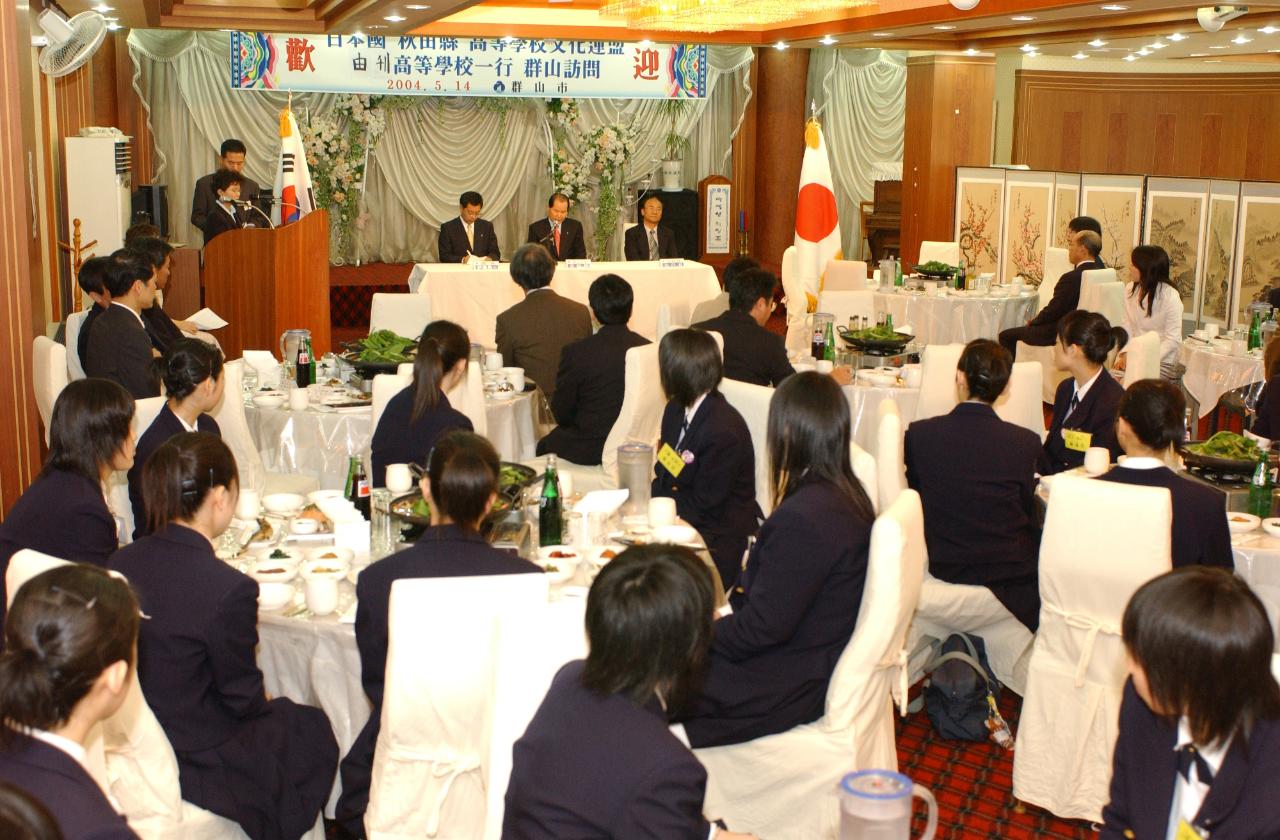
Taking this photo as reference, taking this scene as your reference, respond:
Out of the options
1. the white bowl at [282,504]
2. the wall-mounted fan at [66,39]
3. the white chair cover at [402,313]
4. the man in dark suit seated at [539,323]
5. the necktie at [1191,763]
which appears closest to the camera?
the necktie at [1191,763]

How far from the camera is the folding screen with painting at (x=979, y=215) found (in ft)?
39.7

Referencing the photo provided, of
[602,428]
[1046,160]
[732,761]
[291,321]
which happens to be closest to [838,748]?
[732,761]

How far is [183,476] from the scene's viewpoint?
2.96 meters

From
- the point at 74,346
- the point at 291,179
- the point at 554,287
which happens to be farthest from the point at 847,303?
the point at 74,346

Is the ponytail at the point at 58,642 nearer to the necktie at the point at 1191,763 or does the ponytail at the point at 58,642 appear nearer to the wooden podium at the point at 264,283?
the necktie at the point at 1191,763

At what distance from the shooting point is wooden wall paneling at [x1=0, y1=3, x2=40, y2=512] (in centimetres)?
459

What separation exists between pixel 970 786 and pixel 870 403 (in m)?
2.63

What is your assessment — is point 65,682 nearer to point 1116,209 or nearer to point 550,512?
Result: point 550,512

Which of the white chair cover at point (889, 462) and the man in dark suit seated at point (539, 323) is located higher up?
the man in dark suit seated at point (539, 323)

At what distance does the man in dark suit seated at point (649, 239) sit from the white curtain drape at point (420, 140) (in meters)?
2.62

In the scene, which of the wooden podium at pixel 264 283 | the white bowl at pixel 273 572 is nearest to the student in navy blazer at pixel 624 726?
the white bowl at pixel 273 572

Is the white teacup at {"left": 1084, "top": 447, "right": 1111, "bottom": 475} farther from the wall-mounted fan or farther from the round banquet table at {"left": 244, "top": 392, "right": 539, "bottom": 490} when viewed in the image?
the wall-mounted fan

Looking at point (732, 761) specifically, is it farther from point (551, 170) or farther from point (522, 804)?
point (551, 170)

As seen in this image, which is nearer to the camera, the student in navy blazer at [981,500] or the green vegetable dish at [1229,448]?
the student in navy blazer at [981,500]
